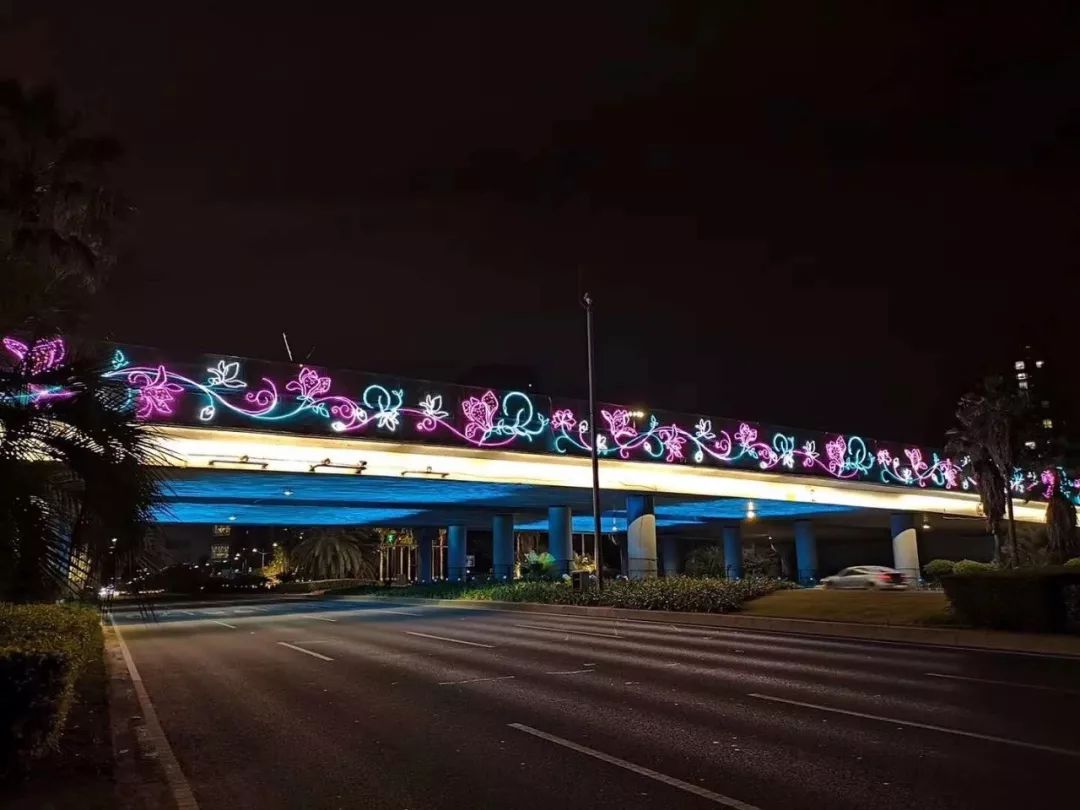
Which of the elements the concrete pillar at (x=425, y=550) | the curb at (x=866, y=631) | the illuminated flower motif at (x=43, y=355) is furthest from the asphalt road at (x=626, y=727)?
the concrete pillar at (x=425, y=550)

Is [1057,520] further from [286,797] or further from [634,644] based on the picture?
[286,797]

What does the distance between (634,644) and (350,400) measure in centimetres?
1379

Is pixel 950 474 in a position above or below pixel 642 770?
above

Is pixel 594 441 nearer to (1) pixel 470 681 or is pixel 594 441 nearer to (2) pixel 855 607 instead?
(2) pixel 855 607

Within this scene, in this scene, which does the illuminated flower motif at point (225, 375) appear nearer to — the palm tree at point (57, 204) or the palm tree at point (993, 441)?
the palm tree at point (57, 204)

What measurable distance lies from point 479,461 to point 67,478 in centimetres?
2535

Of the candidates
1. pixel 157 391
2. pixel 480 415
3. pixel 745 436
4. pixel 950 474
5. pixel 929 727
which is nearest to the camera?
pixel 929 727

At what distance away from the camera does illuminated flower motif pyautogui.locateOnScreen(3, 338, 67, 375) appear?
7.82m

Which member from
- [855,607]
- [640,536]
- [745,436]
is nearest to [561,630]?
[855,607]

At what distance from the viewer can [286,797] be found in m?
6.95

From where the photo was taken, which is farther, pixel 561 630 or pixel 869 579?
pixel 869 579

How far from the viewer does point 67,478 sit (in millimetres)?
7492

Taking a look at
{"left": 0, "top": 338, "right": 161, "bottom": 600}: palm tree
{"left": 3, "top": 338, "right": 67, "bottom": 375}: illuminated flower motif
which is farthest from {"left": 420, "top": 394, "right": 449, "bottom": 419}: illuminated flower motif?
{"left": 0, "top": 338, "right": 161, "bottom": 600}: palm tree

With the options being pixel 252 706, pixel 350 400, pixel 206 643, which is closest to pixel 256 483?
pixel 350 400
